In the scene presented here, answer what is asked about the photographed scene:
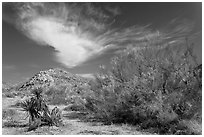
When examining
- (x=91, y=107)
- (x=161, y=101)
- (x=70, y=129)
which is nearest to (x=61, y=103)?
(x=91, y=107)

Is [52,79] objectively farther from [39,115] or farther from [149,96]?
[149,96]

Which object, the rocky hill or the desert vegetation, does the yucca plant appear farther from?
the rocky hill

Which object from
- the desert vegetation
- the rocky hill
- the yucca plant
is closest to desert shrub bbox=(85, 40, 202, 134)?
the desert vegetation

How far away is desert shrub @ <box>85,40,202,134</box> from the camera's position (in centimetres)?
713

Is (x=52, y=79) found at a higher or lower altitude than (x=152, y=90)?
higher

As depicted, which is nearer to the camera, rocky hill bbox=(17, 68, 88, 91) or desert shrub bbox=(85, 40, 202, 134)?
desert shrub bbox=(85, 40, 202, 134)

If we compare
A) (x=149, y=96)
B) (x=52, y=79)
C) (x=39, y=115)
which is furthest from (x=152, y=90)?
(x=52, y=79)

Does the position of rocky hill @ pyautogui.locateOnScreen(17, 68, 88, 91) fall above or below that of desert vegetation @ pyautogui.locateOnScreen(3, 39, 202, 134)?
above

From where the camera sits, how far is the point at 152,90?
7535mm

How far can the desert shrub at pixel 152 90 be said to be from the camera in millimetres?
7129

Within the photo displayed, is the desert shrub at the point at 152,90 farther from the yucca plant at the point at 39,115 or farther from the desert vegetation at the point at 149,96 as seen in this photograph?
the yucca plant at the point at 39,115

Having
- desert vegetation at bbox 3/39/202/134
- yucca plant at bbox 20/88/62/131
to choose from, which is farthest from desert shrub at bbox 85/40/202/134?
yucca plant at bbox 20/88/62/131

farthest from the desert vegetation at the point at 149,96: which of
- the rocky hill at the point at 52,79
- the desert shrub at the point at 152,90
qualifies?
the rocky hill at the point at 52,79

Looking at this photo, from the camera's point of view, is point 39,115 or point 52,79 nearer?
point 39,115
